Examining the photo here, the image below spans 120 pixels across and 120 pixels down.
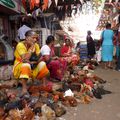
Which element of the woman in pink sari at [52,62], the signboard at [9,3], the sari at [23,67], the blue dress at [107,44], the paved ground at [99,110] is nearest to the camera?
the paved ground at [99,110]

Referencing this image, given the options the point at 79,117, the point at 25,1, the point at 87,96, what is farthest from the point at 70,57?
the point at 79,117

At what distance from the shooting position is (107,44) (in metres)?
13.1

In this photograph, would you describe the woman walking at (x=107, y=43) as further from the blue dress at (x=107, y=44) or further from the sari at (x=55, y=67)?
the sari at (x=55, y=67)

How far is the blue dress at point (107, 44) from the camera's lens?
13.0 m

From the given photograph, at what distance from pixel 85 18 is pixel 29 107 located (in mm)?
24504

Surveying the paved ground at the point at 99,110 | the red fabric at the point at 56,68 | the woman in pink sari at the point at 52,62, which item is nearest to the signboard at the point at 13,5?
the woman in pink sari at the point at 52,62

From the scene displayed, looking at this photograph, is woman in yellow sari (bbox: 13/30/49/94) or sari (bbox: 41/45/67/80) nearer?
woman in yellow sari (bbox: 13/30/49/94)

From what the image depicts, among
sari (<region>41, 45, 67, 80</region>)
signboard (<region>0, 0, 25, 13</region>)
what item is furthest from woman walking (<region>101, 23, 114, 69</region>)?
sari (<region>41, 45, 67, 80</region>)

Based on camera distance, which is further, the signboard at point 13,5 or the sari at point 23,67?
the signboard at point 13,5

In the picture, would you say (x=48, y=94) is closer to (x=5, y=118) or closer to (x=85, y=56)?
(x=5, y=118)

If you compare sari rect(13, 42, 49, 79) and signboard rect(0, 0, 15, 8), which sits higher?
signboard rect(0, 0, 15, 8)

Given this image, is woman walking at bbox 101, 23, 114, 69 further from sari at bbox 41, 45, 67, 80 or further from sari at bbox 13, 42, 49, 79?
sari at bbox 13, 42, 49, 79

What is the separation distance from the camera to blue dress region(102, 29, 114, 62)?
Answer: 42.6 ft

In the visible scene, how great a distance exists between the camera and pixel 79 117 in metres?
6.62
